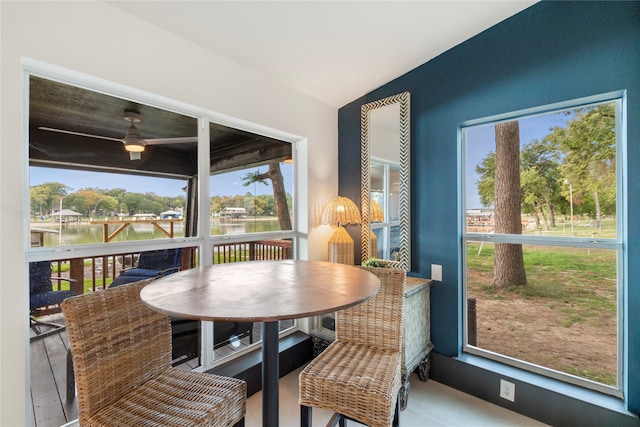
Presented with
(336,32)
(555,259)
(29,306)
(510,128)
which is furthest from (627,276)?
(29,306)

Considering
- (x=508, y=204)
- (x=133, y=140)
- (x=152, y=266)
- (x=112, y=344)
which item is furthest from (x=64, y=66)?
(x=508, y=204)

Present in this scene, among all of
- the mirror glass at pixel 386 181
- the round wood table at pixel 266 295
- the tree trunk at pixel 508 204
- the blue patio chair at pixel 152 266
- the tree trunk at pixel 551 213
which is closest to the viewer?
the round wood table at pixel 266 295

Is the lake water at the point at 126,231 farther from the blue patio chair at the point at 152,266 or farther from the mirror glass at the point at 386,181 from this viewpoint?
the mirror glass at the point at 386,181

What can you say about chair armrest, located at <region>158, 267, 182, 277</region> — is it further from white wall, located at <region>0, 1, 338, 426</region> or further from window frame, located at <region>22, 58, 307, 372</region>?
white wall, located at <region>0, 1, 338, 426</region>

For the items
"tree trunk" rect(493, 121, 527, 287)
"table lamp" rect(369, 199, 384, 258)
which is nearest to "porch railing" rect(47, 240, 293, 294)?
"table lamp" rect(369, 199, 384, 258)

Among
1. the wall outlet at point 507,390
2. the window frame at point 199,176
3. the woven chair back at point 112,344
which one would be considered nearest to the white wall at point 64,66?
the window frame at point 199,176

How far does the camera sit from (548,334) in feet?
6.96

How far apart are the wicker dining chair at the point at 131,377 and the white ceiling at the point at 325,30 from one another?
1.58m

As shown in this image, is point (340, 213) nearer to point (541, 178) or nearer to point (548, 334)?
point (541, 178)

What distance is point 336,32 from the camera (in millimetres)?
1996

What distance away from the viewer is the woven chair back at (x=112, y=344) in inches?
47.1

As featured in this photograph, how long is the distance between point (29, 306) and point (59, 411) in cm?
64

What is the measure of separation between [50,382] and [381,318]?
1902mm

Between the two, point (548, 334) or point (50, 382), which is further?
point (548, 334)
